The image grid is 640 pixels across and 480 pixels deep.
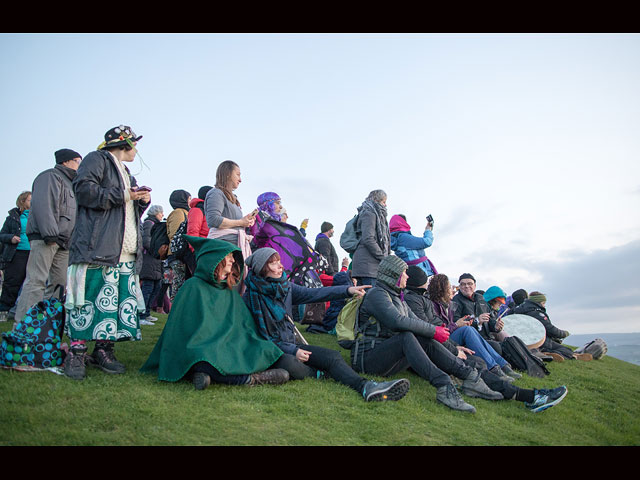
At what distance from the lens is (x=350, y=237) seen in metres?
8.25

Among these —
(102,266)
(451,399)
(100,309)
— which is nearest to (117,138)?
(102,266)

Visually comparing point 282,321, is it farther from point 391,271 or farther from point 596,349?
point 596,349

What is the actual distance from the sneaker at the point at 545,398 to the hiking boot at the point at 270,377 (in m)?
2.66

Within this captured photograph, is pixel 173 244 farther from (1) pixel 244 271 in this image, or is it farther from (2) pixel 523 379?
(2) pixel 523 379

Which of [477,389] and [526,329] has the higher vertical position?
[526,329]

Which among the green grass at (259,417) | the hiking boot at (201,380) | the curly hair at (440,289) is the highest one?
the curly hair at (440,289)

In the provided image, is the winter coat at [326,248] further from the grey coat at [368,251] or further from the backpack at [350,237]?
the grey coat at [368,251]

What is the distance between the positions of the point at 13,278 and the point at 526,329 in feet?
30.8

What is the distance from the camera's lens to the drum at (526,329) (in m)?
8.17

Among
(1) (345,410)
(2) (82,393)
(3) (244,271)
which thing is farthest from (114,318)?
(1) (345,410)

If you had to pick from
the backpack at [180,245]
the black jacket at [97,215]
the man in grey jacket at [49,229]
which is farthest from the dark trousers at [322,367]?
the man in grey jacket at [49,229]

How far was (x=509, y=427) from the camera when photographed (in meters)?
4.52

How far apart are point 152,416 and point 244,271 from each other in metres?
2.16

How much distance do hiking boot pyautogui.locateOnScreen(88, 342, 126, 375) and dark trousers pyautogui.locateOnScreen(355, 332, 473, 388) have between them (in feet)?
8.91
